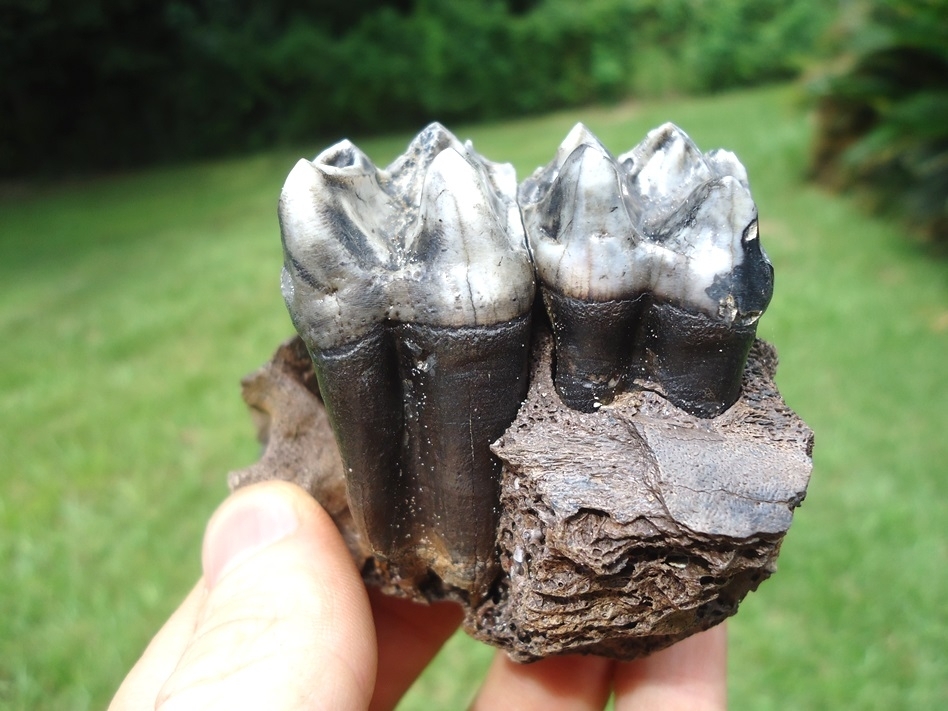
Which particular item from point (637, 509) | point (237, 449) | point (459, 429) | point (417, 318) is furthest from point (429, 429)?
point (237, 449)

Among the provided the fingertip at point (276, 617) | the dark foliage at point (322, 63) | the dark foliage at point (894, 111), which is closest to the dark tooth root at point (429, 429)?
the fingertip at point (276, 617)

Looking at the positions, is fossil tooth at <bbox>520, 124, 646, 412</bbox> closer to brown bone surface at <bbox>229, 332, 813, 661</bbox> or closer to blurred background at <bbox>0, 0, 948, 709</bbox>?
brown bone surface at <bbox>229, 332, 813, 661</bbox>

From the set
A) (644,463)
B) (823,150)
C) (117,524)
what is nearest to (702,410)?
(644,463)

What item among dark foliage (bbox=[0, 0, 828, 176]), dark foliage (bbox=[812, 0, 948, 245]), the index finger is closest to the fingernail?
the index finger

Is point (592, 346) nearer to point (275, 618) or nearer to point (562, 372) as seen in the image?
point (562, 372)

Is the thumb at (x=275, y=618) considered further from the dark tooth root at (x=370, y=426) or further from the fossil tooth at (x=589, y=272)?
the fossil tooth at (x=589, y=272)
